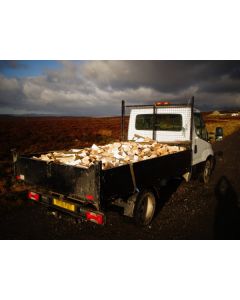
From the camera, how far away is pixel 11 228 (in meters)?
4.12

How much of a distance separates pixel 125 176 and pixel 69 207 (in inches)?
38.7

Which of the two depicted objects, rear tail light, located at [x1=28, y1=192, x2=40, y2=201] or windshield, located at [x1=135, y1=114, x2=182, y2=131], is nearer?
rear tail light, located at [x1=28, y1=192, x2=40, y2=201]

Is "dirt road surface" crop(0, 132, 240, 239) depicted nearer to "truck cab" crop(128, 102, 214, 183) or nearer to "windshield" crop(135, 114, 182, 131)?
"truck cab" crop(128, 102, 214, 183)

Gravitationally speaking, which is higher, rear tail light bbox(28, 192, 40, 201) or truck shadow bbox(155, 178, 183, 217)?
rear tail light bbox(28, 192, 40, 201)

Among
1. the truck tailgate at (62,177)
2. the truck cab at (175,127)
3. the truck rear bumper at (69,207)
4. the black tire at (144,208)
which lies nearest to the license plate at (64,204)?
the truck rear bumper at (69,207)

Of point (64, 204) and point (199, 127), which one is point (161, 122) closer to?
point (199, 127)

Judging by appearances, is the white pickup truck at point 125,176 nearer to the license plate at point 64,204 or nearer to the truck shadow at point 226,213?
the license plate at point 64,204

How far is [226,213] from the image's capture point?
4.74 m

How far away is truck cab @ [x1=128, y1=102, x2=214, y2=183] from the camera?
18.2ft

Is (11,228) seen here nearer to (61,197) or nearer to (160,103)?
(61,197)

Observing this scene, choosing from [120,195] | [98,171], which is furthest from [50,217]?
[98,171]

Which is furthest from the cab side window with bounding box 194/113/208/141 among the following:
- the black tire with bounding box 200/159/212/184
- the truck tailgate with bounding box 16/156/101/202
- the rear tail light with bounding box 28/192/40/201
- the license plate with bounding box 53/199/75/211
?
the rear tail light with bounding box 28/192/40/201

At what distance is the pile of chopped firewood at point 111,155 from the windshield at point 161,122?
0.75m

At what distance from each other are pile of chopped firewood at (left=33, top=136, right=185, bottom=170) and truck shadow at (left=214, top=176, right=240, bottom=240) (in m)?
1.67
